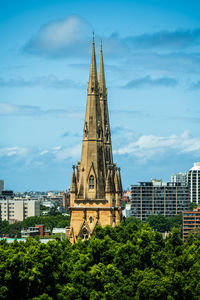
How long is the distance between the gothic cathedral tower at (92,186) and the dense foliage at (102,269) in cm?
687

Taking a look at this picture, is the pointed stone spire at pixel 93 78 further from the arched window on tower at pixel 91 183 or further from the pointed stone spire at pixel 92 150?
the arched window on tower at pixel 91 183

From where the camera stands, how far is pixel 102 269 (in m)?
72.4

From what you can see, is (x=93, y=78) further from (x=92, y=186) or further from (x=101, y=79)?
(x=92, y=186)

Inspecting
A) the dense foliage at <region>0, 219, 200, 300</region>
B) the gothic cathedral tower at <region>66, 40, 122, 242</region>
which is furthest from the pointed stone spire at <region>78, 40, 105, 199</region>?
the dense foliage at <region>0, 219, 200, 300</region>

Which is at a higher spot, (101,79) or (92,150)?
(101,79)

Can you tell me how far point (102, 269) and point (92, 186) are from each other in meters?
21.9

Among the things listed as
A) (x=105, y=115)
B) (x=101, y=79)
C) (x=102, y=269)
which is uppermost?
(x=101, y=79)

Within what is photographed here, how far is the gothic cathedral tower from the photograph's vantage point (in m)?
93.0

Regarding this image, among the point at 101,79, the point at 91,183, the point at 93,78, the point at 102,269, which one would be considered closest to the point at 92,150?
the point at 91,183

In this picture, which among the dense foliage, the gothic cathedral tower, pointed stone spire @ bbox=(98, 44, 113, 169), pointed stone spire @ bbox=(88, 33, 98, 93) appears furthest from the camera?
pointed stone spire @ bbox=(98, 44, 113, 169)

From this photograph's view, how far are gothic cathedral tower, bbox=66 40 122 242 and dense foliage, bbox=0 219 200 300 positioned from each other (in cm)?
687

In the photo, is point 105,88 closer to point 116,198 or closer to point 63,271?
point 116,198

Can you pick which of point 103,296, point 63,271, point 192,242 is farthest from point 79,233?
point 103,296

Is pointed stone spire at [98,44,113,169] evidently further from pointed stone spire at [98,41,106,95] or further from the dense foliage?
the dense foliage
